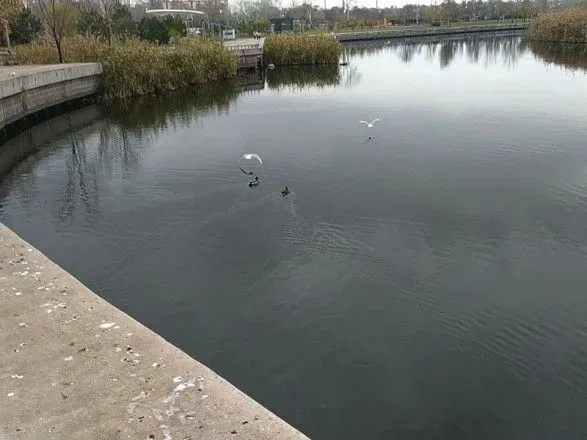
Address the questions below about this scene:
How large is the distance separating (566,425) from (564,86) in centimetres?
2324

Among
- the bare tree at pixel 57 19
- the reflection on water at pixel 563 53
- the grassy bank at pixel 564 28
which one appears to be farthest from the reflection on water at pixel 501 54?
the bare tree at pixel 57 19

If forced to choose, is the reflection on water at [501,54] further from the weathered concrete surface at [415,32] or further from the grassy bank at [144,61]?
the grassy bank at [144,61]

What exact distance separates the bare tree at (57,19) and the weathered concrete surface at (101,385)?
83.2ft

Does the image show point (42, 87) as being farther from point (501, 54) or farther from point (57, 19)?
point (501, 54)

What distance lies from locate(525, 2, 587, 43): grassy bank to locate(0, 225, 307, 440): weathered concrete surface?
5205cm

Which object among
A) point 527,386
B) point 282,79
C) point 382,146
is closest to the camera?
point 527,386

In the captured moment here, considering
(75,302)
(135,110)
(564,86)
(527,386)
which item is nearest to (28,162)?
(135,110)

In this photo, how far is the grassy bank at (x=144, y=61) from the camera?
26.2 m

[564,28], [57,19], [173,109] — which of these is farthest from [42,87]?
[564,28]

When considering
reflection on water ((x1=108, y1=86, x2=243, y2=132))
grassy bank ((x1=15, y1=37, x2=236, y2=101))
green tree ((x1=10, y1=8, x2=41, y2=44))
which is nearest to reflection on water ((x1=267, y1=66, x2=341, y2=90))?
grassy bank ((x1=15, y1=37, x2=236, y2=101))

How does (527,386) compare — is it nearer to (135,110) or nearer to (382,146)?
(382,146)

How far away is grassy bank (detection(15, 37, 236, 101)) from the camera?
26.2 m

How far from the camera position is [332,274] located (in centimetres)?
821

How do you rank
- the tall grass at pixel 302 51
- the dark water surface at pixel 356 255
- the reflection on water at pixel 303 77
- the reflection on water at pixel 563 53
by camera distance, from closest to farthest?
the dark water surface at pixel 356 255
the reflection on water at pixel 303 77
the reflection on water at pixel 563 53
the tall grass at pixel 302 51
